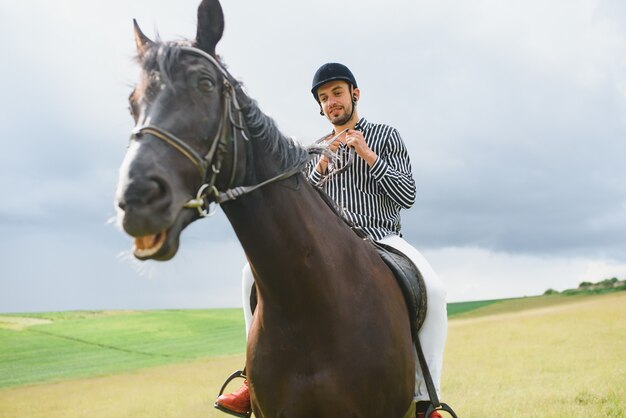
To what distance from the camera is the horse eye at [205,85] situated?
3172mm

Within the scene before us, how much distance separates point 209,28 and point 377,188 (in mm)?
2583

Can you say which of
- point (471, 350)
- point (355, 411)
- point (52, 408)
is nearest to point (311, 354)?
point (355, 411)

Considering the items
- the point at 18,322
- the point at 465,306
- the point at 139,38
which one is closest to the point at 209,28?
the point at 139,38

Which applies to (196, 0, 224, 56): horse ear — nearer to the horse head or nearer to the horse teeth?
the horse head

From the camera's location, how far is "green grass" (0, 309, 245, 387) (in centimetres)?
3266

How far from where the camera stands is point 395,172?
207 inches

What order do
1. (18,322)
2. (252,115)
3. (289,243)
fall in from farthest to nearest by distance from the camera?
(18,322) < (289,243) < (252,115)

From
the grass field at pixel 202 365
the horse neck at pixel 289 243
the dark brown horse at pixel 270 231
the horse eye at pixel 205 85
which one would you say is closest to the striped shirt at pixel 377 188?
the dark brown horse at pixel 270 231

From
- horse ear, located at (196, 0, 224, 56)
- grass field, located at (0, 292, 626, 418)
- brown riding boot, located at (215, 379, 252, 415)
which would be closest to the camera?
horse ear, located at (196, 0, 224, 56)

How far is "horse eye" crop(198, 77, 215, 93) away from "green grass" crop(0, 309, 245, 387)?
29338mm

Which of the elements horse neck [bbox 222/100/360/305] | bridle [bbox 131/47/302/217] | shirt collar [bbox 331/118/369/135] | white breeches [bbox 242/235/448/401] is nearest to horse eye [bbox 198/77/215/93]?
bridle [bbox 131/47/302/217]

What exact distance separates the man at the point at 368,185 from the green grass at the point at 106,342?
27687 mm

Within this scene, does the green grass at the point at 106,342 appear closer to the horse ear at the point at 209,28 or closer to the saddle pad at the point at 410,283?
the saddle pad at the point at 410,283

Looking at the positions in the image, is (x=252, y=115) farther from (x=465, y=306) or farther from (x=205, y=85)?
(x=465, y=306)
